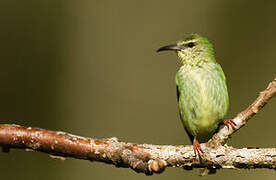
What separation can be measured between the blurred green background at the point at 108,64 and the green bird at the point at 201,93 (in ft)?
7.46

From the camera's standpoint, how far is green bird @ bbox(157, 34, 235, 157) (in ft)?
11.3

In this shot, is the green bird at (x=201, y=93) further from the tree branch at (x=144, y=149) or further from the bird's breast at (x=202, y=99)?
the tree branch at (x=144, y=149)

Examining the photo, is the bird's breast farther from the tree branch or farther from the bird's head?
the tree branch

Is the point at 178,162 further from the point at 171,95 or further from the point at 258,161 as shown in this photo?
the point at 171,95


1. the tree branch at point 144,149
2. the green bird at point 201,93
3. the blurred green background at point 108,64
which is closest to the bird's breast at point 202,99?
the green bird at point 201,93

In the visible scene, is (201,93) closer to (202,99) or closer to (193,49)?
(202,99)

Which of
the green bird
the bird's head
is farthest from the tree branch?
the bird's head

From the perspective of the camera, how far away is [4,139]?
2773mm

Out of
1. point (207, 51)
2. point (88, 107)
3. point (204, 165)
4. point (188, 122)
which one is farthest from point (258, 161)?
point (88, 107)

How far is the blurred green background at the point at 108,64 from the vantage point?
6.07 meters

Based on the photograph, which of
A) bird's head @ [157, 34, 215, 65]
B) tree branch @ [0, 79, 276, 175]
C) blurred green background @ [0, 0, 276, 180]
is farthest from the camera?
blurred green background @ [0, 0, 276, 180]

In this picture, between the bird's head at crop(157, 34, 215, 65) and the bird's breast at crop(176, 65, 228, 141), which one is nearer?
the bird's breast at crop(176, 65, 228, 141)

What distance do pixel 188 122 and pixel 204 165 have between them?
831 millimetres

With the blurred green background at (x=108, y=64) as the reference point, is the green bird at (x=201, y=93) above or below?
below
